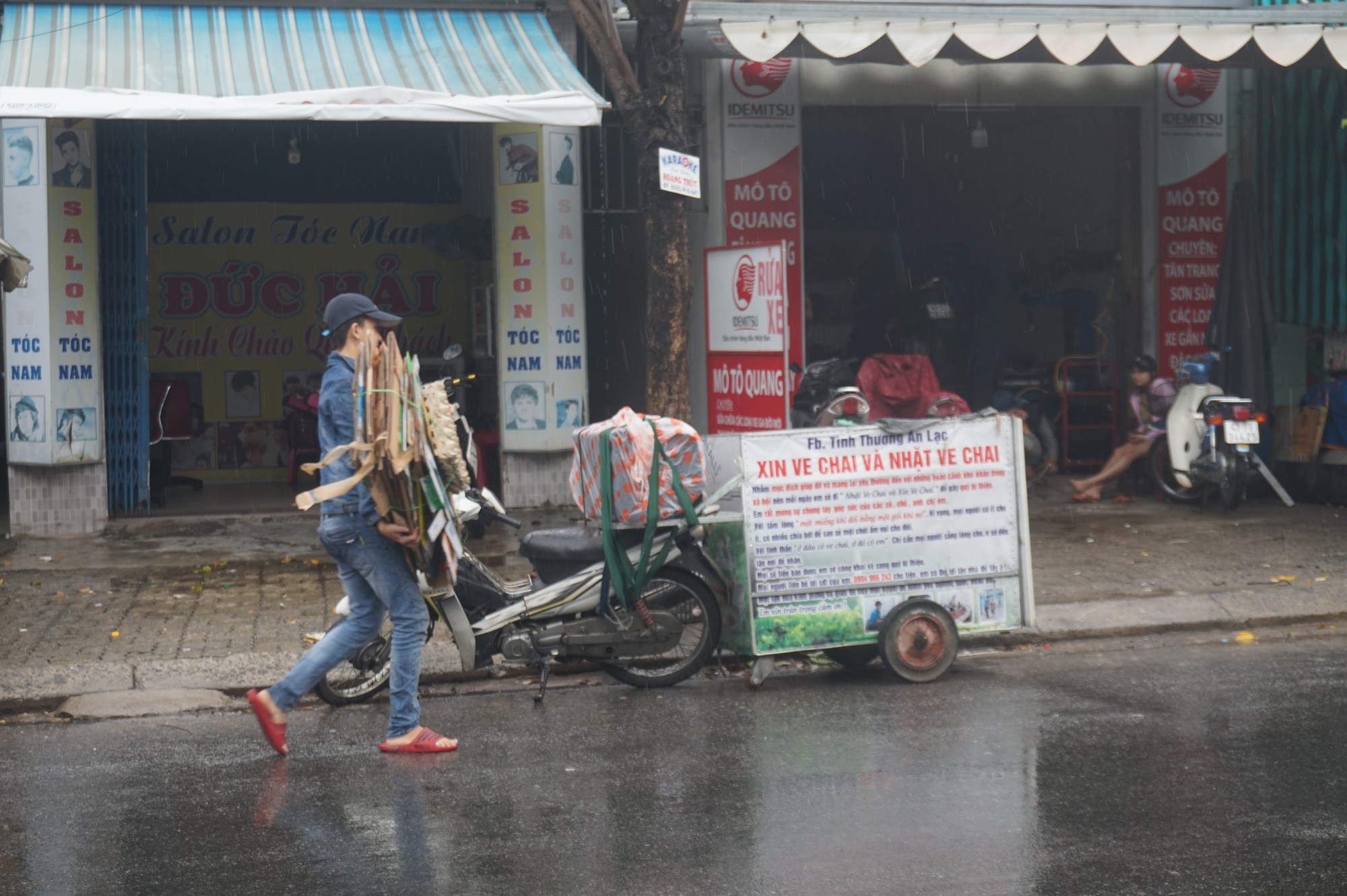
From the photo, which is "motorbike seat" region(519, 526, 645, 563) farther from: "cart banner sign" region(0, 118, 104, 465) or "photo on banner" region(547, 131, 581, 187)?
"cart banner sign" region(0, 118, 104, 465)

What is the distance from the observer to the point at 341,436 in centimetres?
571

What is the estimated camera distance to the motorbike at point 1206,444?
465 inches

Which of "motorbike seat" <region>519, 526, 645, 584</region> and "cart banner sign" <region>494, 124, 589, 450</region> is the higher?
"cart banner sign" <region>494, 124, 589, 450</region>

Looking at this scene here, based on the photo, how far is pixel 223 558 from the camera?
10516mm

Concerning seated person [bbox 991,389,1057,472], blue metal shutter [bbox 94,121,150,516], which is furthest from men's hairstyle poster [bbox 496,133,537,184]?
seated person [bbox 991,389,1057,472]

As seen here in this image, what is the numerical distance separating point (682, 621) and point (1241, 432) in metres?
6.89

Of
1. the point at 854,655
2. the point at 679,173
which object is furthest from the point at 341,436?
the point at 679,173

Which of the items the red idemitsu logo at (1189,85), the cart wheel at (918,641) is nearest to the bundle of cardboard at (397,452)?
the cart wheel at (918,641)

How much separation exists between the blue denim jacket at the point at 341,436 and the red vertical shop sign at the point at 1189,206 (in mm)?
9961

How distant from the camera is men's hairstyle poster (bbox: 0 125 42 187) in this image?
36.3 ft

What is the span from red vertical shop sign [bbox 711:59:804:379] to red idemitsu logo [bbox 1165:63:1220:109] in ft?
12.2

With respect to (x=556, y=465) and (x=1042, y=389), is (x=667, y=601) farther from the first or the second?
(x=1042, y=389)

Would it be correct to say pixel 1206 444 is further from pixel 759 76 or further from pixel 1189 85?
pixel 759 76

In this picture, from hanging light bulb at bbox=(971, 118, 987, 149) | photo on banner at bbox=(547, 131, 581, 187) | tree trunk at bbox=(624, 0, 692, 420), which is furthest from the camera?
hanging light bulb at bbox=(971, 118, 987, 149)
